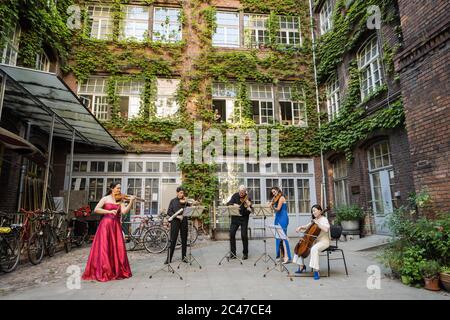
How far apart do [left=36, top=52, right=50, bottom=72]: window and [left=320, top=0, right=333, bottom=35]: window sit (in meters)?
11.5

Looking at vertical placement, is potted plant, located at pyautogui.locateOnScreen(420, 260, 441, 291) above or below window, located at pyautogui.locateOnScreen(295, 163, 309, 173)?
below

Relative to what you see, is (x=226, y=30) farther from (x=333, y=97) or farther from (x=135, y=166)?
(x=135, y=166)

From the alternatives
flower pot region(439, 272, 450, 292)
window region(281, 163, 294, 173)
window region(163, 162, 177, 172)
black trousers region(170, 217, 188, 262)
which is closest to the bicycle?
black trousers region(170, 217, 188, 262)

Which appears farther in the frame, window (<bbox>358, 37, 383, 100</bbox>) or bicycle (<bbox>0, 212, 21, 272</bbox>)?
→ window (<bbox>358, 37, 383, 100</bbox>)

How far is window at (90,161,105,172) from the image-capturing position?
11.4 metres

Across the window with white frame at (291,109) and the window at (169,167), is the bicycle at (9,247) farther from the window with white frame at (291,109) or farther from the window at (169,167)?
the window with white frame at (291,109)

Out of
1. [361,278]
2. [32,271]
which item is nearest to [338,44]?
[361,278]

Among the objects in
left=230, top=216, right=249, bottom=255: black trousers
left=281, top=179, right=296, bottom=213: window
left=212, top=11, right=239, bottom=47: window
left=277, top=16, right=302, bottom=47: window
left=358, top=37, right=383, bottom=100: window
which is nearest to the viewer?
left=230, top=216, right=249, bottom=255: black trousers

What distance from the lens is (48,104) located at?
25.3 feet

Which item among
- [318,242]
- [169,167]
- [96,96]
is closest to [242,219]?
[318,242]

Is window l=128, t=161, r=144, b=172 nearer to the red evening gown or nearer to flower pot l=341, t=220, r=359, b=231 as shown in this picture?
the red evening gown

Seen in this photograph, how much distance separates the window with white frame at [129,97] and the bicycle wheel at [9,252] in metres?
6.99

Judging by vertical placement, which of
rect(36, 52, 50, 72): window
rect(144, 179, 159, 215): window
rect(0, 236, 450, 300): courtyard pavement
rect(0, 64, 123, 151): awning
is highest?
rect(36, 52, 50, 72): window

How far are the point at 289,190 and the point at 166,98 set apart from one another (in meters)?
6.66
